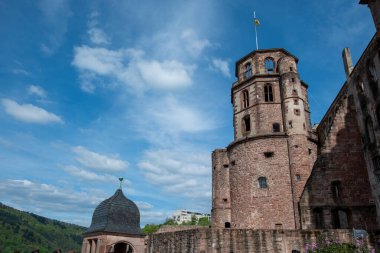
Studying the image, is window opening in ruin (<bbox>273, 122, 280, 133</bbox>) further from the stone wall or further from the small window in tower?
the stone wall

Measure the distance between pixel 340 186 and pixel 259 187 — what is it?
5762 millimetres

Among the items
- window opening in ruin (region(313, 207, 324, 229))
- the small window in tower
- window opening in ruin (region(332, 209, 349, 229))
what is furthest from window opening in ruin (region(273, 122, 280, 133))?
window opening in ruin (region(332, 209, 349, 229))

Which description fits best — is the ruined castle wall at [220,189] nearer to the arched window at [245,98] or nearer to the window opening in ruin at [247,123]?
the window opening in ruin at [247,123]

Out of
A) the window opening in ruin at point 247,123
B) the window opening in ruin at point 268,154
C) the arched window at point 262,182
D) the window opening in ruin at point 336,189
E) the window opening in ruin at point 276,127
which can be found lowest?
the window opening in ruin at point 336,189

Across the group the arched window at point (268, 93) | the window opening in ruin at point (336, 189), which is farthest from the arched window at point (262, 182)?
the arched window at point (268, 93)

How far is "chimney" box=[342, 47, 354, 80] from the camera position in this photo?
2714 centimetres

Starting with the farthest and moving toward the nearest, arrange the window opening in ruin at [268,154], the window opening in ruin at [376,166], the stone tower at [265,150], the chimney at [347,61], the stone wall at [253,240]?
the chimney at [347,61] → the window opening in ruin at [268,154] → the stone tower at [265,150] → the window opening in ruin at [376,166] → the stone wall at [253,240]

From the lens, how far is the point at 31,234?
11688 cm

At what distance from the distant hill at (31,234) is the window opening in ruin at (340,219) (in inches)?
3551

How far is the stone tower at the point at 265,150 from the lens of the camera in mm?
24734

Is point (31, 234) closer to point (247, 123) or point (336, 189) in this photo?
point (247, 123)

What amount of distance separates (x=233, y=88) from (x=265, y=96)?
374 centimetres

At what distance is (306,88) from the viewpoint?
30.1 meters

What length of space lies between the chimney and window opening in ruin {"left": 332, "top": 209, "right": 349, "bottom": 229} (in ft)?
35.4
